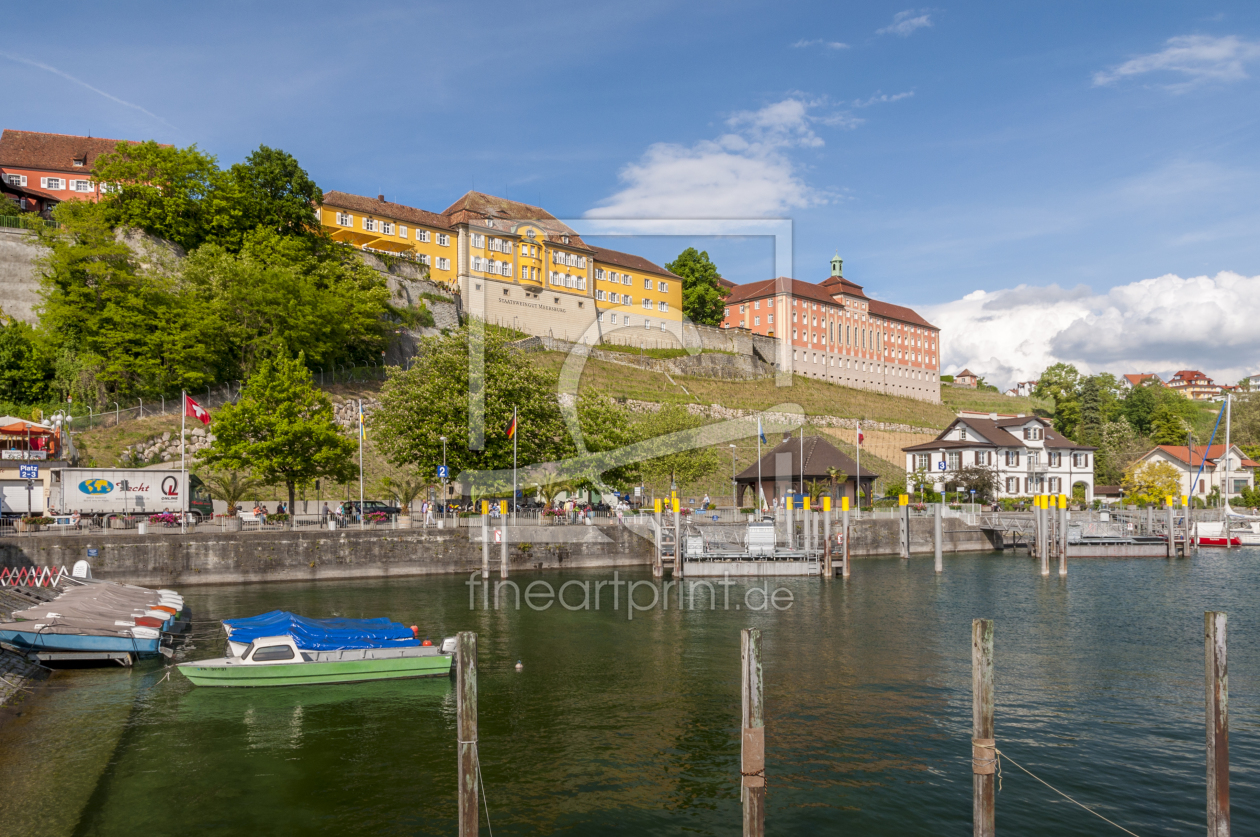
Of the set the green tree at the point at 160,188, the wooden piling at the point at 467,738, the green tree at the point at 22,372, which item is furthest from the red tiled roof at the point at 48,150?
the wooden piling at the point at 467,738

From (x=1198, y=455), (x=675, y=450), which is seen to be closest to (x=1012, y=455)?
(x=1198, y=455)

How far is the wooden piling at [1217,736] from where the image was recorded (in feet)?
43.5

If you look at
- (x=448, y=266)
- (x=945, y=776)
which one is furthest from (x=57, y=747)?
(x=448, y=266)

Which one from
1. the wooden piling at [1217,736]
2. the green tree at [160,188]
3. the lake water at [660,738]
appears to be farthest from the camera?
the green tree at [160,188]

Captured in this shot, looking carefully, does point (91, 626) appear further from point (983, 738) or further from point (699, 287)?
point (699, 287)

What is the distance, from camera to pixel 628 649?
30.1m

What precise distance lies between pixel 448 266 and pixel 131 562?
224 ft

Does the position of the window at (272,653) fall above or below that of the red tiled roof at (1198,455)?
below

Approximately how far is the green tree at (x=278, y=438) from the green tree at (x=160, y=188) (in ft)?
90.8

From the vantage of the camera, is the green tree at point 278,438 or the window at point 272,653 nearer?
the window at point 272,653

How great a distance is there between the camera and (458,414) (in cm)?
5769

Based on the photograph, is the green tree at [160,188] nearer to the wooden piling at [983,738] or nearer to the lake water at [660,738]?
the lake water at [660,738]

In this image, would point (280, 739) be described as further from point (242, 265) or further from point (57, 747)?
point (242, 265)

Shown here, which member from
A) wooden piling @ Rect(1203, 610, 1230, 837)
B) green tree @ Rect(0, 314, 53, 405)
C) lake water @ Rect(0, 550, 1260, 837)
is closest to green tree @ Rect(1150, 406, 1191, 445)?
lake water @ Rect(0, 550, 1260, 837)
